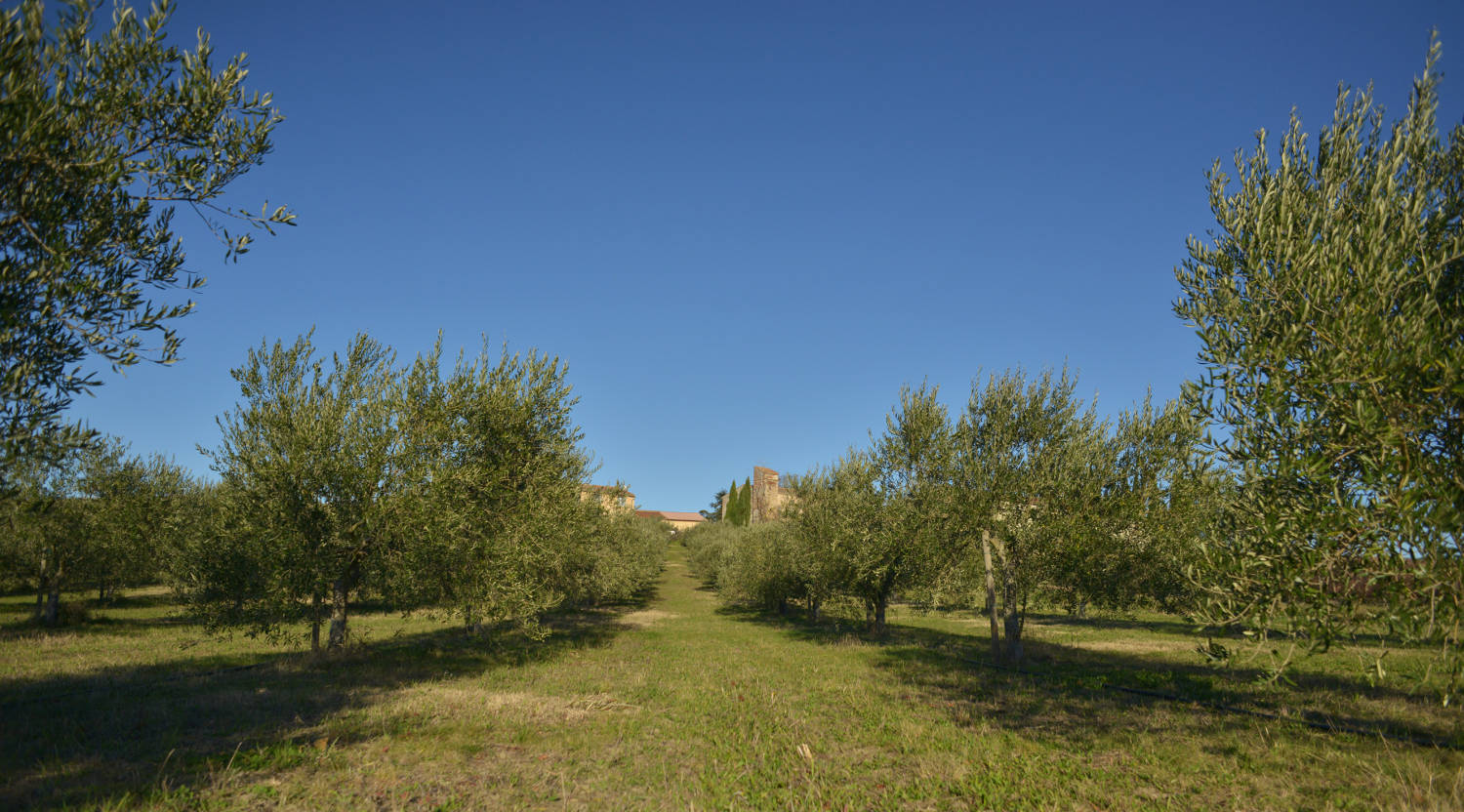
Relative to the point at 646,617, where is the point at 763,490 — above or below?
above

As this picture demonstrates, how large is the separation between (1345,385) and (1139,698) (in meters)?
13.3

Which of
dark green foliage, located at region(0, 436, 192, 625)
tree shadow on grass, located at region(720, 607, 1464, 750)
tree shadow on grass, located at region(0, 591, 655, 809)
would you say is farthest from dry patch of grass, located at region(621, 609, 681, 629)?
dark green foliage, located at region(0, 436, 192, 625)

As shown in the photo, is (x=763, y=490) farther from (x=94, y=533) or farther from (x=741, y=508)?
(x=94, y=533)

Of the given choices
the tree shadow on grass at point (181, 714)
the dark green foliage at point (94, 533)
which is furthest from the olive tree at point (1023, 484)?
the dark green foliage at point (94, 533)

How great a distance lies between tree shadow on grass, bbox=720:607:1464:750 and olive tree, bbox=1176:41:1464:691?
5.98 feet

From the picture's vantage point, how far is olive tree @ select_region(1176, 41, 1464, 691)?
7.85 meters

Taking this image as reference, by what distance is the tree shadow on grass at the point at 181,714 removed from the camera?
411 inches

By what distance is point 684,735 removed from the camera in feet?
48.1

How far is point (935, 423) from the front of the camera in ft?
90.7

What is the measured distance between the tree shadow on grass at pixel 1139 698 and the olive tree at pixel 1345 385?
1.82 metres

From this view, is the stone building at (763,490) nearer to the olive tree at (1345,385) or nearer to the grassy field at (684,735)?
the grassy field at (684,735)

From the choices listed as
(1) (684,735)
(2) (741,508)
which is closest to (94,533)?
(1) (684,735)

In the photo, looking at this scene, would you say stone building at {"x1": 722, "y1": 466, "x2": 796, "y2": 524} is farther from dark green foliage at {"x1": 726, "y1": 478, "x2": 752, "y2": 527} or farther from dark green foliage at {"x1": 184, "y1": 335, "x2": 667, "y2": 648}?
dark green foliage at {"x1": 184, "y1": 335, "x2": 667, "y2": 648}

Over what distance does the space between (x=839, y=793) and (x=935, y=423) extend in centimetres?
1921
